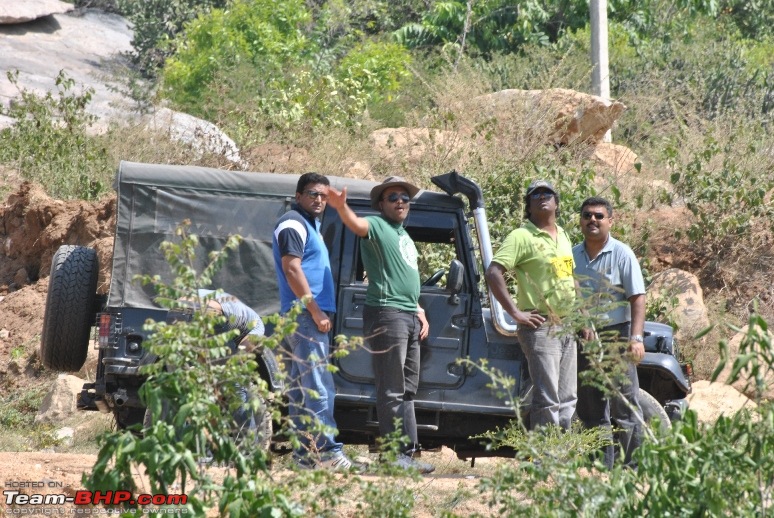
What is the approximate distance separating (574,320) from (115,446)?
2.00 meters

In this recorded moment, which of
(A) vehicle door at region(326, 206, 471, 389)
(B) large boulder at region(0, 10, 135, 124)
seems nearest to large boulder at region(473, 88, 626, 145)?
(A) vehicle door at region(326, 206, 471, 389)

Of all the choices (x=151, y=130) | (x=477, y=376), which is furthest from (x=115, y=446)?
→ (x=151, y=130)

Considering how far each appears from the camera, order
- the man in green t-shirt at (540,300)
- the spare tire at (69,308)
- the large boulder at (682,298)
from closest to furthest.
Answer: the man in green t-shirt at (540,300) → the spare tire at (69,308) → the large boulder at (682,298)

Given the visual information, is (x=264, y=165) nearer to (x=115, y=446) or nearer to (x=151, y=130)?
(x=151, y=130)

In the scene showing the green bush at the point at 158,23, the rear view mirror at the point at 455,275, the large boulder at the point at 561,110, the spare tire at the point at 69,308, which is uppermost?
the green bush at the point at 158,23

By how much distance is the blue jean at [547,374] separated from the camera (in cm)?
676

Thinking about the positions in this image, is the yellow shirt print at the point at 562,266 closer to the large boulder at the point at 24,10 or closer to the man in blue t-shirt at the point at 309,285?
the man in blue t-shirt at the point at 309,285

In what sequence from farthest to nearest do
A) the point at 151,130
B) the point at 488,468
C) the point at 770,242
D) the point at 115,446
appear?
1. the point at 151,130
2. the point at 770,242
3. the point at 488,468
4. the point at 115,446

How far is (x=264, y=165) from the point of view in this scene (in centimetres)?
1299

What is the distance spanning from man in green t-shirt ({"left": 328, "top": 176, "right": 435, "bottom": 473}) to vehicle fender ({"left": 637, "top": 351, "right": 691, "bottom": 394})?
5.18ft

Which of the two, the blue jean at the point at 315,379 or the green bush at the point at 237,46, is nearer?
the blue jean at the point at 315,379

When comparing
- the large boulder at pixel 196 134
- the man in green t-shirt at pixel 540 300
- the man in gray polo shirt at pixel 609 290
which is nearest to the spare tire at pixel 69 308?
the man in green t-shirt at pixel 540 300

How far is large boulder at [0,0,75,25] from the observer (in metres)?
25.1

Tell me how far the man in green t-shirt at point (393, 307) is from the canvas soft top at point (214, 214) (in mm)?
538
